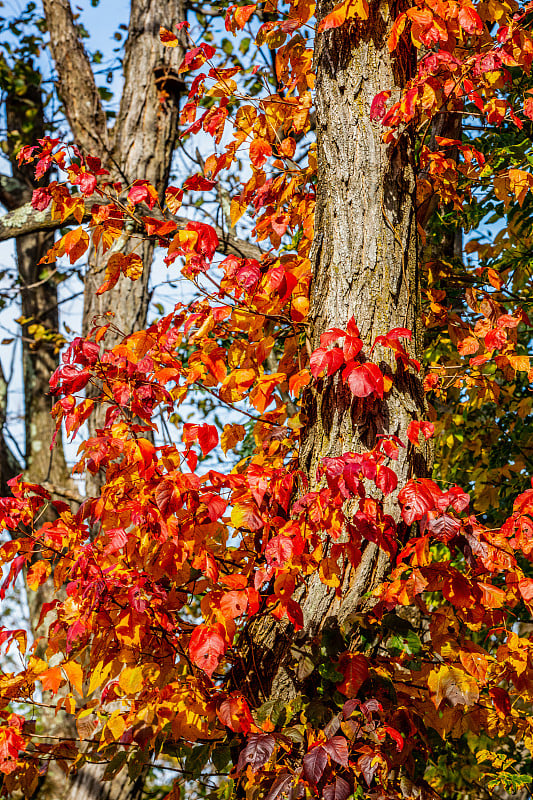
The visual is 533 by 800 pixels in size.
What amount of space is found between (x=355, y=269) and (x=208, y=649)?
40.3 inches

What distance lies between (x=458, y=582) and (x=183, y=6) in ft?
12.7

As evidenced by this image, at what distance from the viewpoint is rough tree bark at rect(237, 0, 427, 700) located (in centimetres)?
171

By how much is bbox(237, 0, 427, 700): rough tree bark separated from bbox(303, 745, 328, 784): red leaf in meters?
0.32

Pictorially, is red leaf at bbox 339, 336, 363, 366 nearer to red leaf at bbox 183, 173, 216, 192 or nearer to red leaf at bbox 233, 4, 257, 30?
red leaf at bbox 183, 173, 216, 192

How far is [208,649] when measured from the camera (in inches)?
54.4

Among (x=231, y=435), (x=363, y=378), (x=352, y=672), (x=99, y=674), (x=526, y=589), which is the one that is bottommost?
(x=99, y=674)

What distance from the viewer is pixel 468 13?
159cm

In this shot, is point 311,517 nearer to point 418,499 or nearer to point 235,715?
point 418,499

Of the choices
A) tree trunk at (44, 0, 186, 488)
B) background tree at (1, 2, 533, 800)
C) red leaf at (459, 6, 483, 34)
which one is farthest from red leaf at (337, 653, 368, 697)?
tree trunk at (44, 0, 186, 488)

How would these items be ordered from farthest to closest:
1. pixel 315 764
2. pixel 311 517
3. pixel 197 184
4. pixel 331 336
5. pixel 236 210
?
pixel 236 210, pixel 197 184, pixel 331 336, pixel 311 517, pixel 315 764

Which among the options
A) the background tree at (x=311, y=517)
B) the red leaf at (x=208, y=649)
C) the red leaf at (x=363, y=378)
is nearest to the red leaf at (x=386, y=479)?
the background tree at (x=311, y=517)

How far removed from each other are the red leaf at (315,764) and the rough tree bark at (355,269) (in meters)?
0.32

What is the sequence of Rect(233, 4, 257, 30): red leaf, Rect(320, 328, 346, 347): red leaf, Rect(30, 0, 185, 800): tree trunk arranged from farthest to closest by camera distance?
→ Rect(30, 0, 185, 800): tree trunk → Rect(233, 4, 257, 30): red leaf → Rect(320, 328, 346, 347): red leaf

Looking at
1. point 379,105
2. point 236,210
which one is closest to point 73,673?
point 236,210
